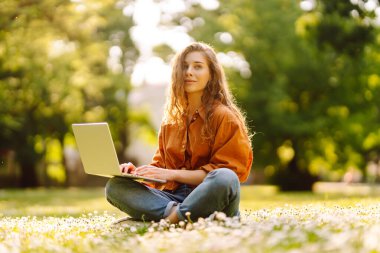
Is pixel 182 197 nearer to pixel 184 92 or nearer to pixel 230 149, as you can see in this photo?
pixel 230 149

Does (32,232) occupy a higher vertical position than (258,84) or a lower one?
lower

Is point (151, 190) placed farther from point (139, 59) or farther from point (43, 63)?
point (139, 59)

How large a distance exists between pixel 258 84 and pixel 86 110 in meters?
10.2

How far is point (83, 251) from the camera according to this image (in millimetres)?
4410

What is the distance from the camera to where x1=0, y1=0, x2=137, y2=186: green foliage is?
16.1 m

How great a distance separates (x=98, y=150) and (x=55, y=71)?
21006 millimetres

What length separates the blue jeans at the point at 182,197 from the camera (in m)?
5.44

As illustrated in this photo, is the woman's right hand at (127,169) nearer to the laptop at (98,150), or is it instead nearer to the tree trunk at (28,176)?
the laptop at (98,150)

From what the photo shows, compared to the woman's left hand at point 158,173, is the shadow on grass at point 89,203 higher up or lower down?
lower down

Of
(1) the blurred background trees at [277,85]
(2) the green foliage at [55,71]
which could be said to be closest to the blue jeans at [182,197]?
(2) the green foliage at [55,71]

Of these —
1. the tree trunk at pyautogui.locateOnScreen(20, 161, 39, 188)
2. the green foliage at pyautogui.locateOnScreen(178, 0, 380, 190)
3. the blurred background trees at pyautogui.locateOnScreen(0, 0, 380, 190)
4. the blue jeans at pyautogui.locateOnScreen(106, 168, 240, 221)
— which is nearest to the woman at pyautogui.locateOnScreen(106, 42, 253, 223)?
the blue jeans at pyautogui.locateOnScreen(106, 168, 240, 221)

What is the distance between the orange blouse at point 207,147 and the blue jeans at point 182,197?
0.78 ft

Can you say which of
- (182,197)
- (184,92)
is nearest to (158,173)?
(182,197)

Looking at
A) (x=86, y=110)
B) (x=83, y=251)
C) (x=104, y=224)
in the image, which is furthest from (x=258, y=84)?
(x=83, y=251)
